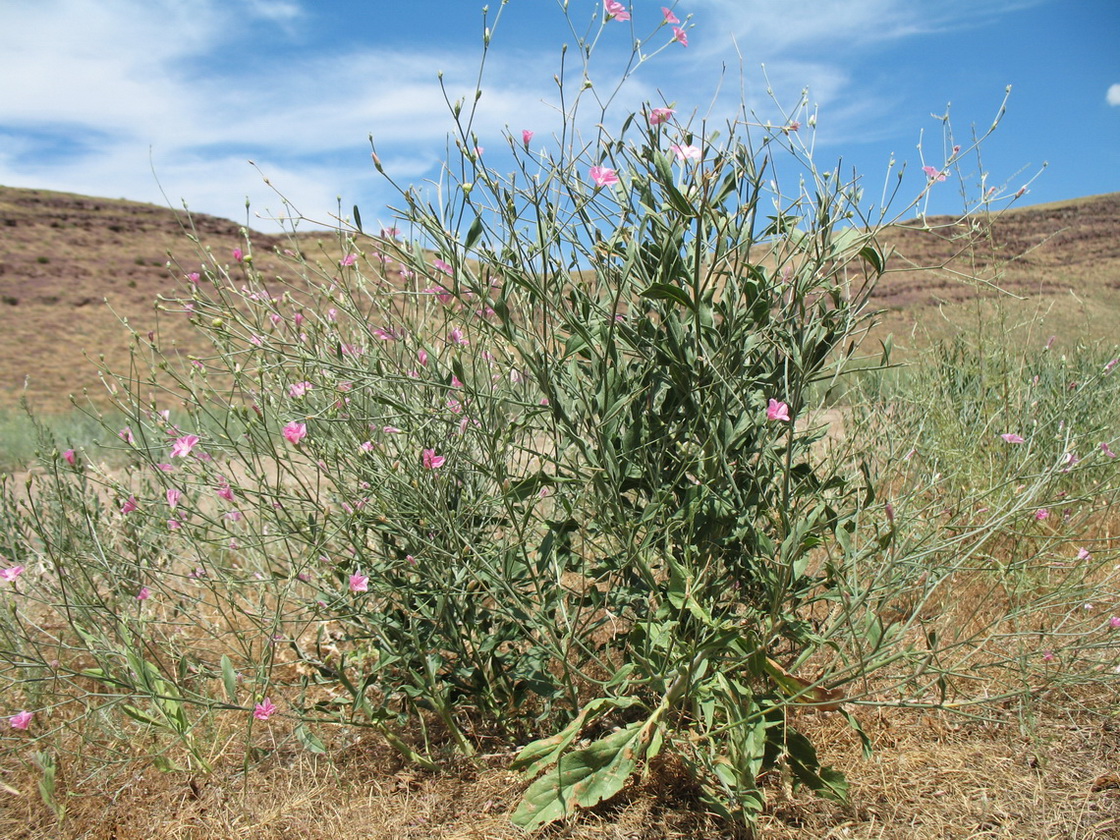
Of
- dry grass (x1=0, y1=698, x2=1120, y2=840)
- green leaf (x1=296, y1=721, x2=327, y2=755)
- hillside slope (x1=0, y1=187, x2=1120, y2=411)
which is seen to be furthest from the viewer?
hillside slope (x1=0, y1=187, x2=1120, y2=411)

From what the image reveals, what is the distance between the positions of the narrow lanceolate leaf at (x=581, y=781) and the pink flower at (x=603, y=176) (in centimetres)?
→ 126

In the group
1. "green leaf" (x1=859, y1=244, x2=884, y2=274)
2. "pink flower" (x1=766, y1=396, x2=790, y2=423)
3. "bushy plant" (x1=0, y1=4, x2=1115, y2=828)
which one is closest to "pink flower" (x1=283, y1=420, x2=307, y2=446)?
"bushy plant" (x1=0, y1=4, x2=1115, y2=828)

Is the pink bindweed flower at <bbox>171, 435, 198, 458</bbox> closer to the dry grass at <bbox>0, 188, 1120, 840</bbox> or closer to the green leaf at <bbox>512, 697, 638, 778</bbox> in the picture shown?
the dry grass at <bbox>0, 188, 1120, 840</bbox>

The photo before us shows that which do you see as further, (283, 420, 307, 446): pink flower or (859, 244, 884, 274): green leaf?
(283, 420, 307, 446): pink flower

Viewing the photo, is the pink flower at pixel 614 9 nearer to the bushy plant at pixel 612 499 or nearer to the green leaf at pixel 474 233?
the bushy plant at pixel 612 499

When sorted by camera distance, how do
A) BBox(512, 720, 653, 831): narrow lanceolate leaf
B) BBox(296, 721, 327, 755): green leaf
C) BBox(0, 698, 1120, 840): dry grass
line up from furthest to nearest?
BBox(296, 721, 327, 755): green leaf
BBox(0, 698, 1120, 840): dry grass
BBox(512, 720, 653, 831): narrow lanceolate leaf

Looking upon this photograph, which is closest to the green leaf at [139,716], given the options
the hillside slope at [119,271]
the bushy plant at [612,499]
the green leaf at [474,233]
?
the bushy plant at [612,499]

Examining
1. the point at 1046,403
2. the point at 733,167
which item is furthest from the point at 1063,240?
the point at 733,167

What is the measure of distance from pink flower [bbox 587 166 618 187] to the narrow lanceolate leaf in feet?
4.15

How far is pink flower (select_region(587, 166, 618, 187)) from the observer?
1801 millimetres

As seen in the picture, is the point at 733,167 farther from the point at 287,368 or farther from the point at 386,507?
the point at 287,368

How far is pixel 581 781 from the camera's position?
1.72 metres

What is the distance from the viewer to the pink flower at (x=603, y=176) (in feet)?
5.91

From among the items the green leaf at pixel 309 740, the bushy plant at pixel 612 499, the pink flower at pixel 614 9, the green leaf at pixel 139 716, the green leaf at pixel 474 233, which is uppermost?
the pink flower at pixel 614 9
